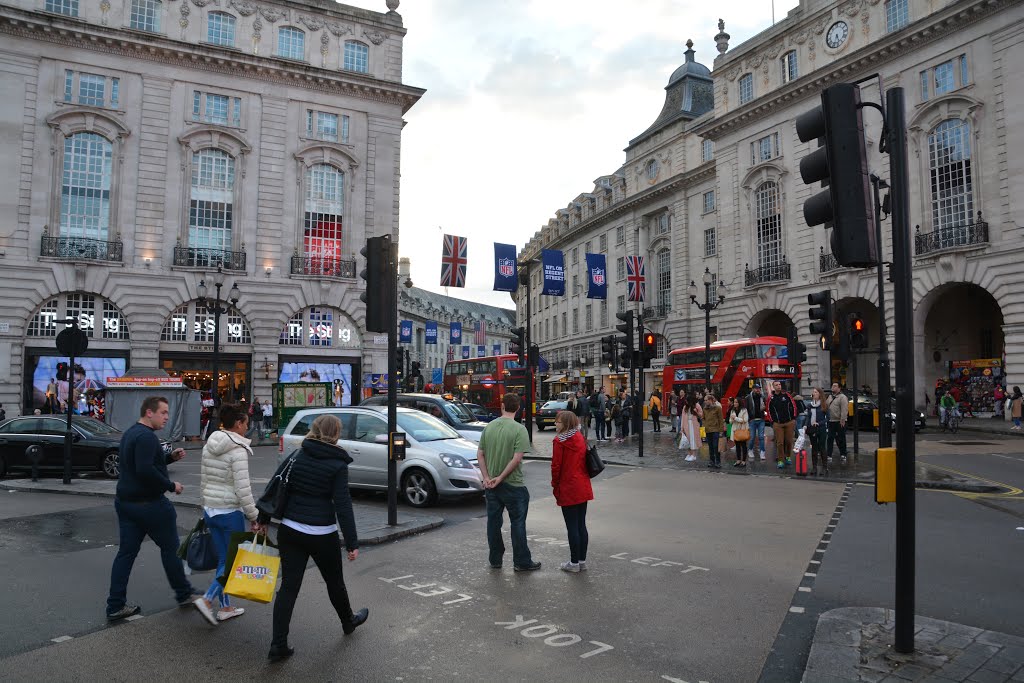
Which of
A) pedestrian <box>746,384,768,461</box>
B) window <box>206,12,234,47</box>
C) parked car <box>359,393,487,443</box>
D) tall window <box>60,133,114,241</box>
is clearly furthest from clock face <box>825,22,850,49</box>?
tall window <box>60,133,114,241</box>

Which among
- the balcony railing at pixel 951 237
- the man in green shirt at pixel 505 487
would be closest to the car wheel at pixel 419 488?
the man in green shirt at pixel 505 487

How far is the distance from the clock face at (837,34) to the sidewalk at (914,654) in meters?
38.6

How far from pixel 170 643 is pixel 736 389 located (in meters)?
30.5

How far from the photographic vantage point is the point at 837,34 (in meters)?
37.1

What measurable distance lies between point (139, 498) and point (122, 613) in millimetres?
917

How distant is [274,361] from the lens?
1455 inches

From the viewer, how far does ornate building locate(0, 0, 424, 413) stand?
33.0 m

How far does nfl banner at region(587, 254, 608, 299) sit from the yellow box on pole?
3042 cm

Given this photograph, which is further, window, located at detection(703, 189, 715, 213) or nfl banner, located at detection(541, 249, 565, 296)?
window, located at detection(703, 189, 715, 213)

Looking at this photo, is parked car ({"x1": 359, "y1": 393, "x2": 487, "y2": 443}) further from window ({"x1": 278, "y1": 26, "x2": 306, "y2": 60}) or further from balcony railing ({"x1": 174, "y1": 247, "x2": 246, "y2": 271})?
window ({"x1": 278, "y1": 26, "x2": 306, "y2": 60})

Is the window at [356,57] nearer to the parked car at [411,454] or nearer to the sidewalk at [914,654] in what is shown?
the parked car at [411,454]

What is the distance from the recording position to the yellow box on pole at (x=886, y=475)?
4.58 meters

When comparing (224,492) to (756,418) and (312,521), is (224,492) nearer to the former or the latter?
(312,521)

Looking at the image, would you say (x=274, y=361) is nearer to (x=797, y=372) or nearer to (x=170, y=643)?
(x=797, y=372)
